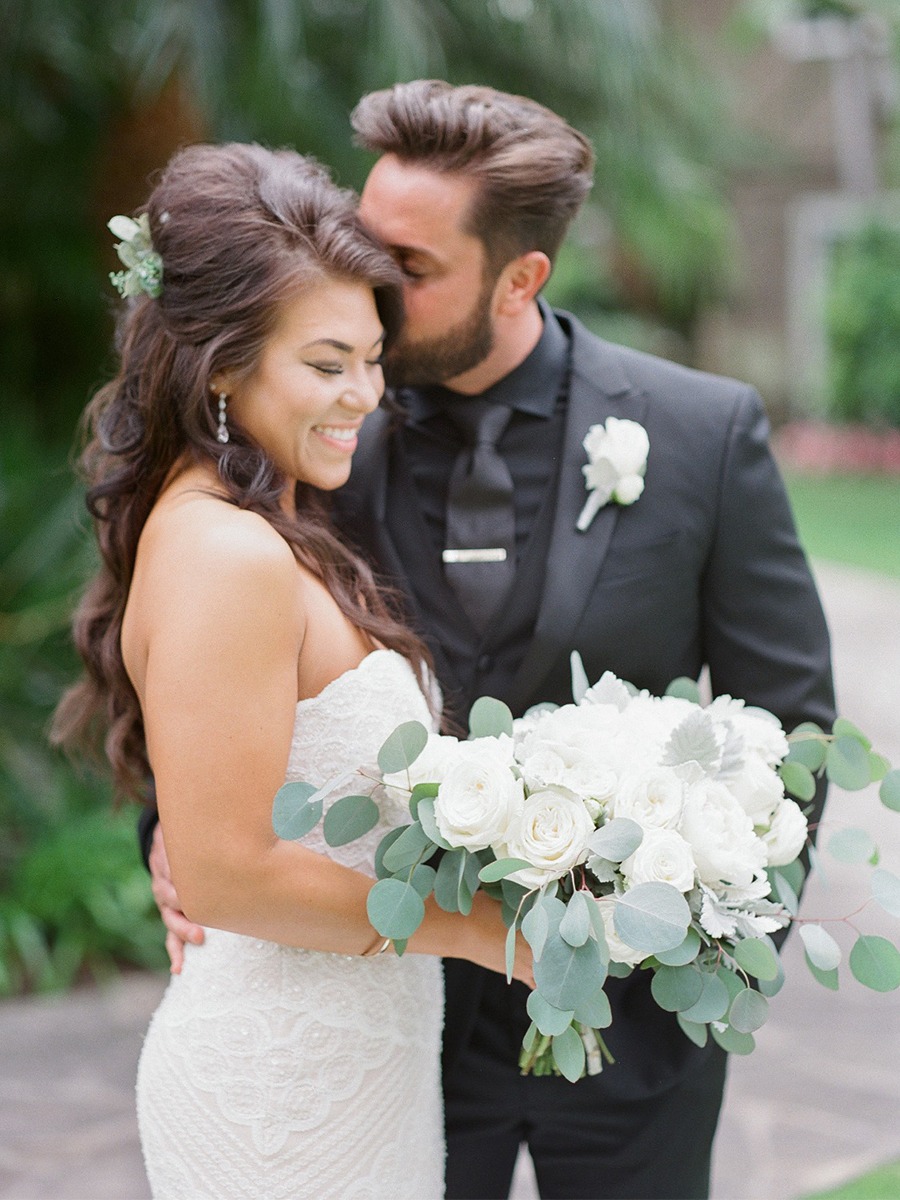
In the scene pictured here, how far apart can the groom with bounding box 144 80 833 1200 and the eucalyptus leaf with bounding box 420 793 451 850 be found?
556 mm

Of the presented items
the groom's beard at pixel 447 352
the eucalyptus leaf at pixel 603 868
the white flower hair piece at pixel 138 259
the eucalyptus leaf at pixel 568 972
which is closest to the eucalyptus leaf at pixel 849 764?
the eucalyptus leaf at pixel 603 868

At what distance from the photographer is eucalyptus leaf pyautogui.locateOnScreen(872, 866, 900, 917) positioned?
5.96ft

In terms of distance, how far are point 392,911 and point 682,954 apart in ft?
1.21

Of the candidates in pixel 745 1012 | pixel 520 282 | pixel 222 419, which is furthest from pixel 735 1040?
pixel 520 282

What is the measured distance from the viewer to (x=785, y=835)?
1903 mm

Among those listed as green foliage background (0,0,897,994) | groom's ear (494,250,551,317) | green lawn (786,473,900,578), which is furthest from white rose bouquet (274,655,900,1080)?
green lawn (786,473,900,578)

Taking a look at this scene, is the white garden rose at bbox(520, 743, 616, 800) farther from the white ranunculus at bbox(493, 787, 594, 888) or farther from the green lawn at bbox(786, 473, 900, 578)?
the green lawn at bbox(786, 473, 900, 578)

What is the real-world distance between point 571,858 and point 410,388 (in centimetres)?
110

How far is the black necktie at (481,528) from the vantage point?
238cm

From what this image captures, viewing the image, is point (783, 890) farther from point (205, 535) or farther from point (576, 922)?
point (205, 535)

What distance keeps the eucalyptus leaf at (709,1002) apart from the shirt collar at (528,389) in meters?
1.11

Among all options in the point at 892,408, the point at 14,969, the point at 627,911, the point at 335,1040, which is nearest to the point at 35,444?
the point at 14,969

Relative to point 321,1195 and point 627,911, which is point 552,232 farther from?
point 321,1195

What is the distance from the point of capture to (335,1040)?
78.8 inches
